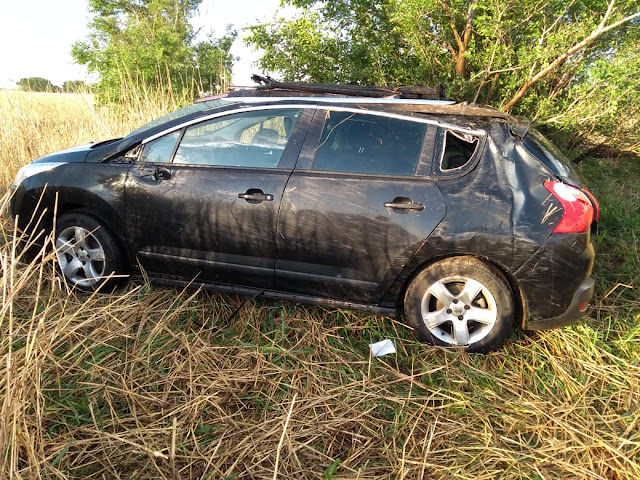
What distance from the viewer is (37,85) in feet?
27.9

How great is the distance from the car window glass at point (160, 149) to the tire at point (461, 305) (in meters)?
2.09

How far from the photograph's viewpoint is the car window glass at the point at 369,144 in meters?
2.74

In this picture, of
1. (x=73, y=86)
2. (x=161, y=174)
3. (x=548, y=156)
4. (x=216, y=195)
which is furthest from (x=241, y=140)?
(x=73, y=86)

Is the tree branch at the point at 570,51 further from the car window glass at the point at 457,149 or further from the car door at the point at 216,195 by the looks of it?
the car door at the point at 216,195

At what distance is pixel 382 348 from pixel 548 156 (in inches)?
66.8

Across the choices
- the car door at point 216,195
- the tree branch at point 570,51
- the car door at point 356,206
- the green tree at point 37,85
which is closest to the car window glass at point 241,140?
the car door at point 216,195

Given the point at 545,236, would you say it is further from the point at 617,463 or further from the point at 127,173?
the point at 127,173

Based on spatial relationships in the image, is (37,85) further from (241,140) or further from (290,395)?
(290,395)

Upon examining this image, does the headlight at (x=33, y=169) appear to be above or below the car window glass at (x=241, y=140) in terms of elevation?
below

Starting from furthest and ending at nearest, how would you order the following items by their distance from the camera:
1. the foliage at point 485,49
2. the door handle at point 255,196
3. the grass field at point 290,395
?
the foliage at point 485,49
the door handle at point 255,196
the grass field at point 290,395

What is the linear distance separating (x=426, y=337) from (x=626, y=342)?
1.44 m

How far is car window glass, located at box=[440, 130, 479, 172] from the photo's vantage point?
269cm


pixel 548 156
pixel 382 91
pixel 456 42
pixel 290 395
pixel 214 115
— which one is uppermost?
pixel 456 42

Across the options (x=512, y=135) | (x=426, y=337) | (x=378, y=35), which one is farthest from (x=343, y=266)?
(x=378, y=35)
